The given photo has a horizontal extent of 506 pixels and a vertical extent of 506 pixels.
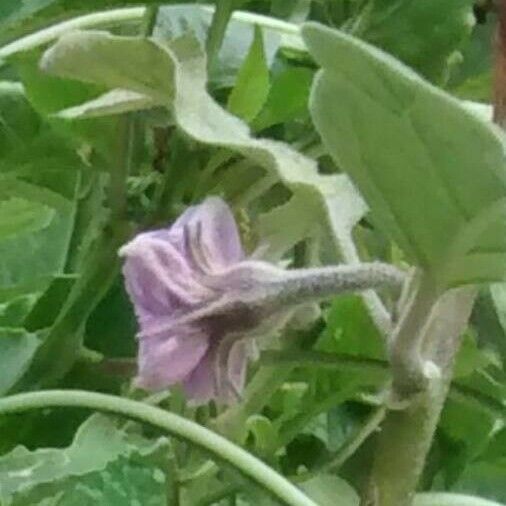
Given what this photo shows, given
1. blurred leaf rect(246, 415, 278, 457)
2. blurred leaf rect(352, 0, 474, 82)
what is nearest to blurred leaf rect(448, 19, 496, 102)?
blurred leaf rect(352, 0, 474, 82)

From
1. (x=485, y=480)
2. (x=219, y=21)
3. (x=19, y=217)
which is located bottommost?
(x=485, y=480)

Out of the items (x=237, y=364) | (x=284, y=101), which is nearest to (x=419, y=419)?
(x=237, y=364)

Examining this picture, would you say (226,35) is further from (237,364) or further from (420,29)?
(237,364)

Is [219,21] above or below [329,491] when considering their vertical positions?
above

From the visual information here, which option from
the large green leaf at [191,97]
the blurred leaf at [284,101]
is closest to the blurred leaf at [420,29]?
the blurred leaf at [284,101]

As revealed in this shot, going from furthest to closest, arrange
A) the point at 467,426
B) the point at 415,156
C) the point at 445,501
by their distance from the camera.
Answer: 1. the point at 467,426
2. the point at 445,501
3. the point at 415,156

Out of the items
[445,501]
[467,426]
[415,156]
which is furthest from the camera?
[467,426]

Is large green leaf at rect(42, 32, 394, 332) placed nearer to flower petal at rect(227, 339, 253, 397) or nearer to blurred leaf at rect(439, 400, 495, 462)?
flower petal at rect(227, 339, 253, 397)

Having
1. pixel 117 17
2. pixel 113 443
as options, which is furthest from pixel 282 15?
pixel 113 443
